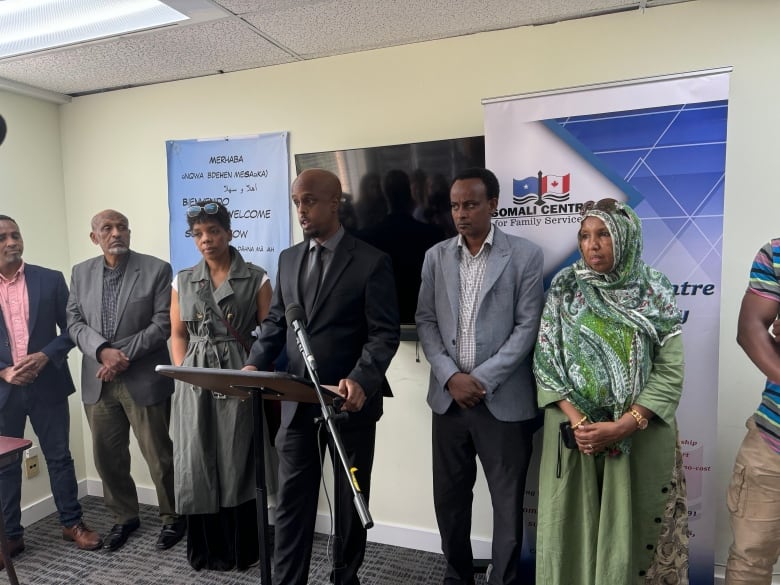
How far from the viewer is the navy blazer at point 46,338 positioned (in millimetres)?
2879

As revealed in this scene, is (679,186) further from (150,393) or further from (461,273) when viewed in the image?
(150,393)

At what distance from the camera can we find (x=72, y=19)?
94.9 inches

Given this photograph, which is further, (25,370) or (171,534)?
(171,534)

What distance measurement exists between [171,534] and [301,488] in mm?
1382

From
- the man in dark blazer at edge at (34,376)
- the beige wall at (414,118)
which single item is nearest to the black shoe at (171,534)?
the man in dark blazer at edge at (34,376)

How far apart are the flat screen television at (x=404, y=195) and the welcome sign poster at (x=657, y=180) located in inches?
10.0

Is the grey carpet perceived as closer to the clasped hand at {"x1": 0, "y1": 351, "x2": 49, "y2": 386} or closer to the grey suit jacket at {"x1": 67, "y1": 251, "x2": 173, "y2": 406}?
the grey suit jacket at {"x1": 67, "y1": 251, "x2": 173, "y2": 406}

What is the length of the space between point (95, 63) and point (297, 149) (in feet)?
3.98

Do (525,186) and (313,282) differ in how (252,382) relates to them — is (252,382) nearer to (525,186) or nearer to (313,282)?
(313,282)

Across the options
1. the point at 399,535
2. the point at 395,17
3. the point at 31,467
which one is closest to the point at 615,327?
the point at 395,17

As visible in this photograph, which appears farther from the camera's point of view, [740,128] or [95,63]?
[95,63]

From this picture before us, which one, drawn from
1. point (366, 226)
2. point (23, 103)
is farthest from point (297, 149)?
point (23, 103)

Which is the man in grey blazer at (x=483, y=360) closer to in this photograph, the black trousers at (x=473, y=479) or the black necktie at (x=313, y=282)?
the black trousers at (x=473, y=479)

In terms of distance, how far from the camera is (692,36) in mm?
2283
